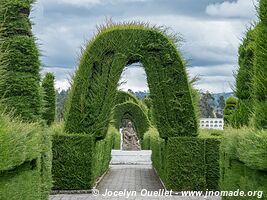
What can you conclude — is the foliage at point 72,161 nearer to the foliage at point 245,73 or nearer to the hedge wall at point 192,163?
the hedge wall at point 192,163

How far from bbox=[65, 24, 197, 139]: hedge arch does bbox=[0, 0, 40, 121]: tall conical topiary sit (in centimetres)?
420

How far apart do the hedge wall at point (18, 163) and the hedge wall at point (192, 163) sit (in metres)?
5.14

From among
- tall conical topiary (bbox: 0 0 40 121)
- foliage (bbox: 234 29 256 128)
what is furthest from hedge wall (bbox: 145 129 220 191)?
tall conical topiary (bbox: 0 0 40 121)

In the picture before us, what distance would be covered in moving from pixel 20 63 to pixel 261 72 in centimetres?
462

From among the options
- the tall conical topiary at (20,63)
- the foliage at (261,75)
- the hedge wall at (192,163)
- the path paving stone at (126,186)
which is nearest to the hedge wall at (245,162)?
the foliage at (261,75)

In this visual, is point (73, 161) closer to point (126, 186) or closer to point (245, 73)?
point (126, 186)

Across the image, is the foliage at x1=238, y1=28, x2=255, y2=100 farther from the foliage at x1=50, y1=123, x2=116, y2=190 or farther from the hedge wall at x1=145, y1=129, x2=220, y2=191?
the foliage at x1=50, y1=123, x2=116, y2=190

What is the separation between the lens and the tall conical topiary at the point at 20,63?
30.2 feet

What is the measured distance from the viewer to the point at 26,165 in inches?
287

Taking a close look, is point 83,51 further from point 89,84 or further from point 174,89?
point 174,89

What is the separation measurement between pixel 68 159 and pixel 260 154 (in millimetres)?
7991

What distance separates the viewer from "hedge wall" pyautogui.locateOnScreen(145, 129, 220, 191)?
1332 cm

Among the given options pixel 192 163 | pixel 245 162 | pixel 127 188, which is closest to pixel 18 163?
pixel 245 162

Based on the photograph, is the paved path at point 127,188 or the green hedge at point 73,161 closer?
the paved path at point 127,188
